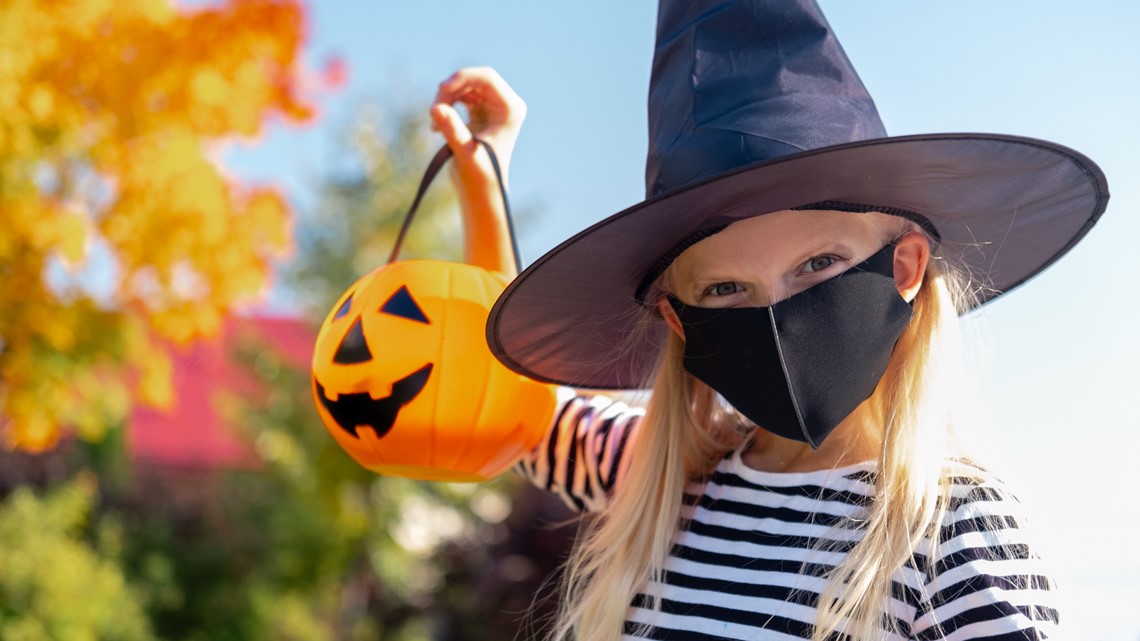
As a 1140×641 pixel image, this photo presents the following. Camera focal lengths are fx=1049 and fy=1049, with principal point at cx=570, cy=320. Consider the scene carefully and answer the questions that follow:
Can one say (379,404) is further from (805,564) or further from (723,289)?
(805,564)

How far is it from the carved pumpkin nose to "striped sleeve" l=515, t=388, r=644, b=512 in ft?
1.60

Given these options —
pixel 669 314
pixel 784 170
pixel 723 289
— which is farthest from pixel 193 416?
pixel 784 170

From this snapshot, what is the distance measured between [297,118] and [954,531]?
6176 millimetres

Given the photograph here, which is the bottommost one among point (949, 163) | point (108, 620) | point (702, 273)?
point (108, 620)

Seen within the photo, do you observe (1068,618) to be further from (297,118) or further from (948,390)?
(297,118)

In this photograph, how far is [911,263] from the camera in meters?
1.88

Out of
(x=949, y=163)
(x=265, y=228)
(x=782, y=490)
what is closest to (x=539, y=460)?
(x=782, y=490)

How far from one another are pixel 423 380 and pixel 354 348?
0.17 m

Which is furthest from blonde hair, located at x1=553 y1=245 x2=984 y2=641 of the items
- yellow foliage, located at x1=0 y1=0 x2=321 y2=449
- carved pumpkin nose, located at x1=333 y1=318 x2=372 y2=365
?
yellow foliage, located at x1=0 y1=0 x2=321 y2=449

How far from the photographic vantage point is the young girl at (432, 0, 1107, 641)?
1.63 metres

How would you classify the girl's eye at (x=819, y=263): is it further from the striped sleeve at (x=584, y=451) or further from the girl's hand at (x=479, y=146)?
the girl's hand at (x=479, y=146)

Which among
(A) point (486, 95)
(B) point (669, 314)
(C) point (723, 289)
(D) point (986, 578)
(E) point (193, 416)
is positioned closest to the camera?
(D) point (986, 578)

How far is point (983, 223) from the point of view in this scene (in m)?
1.89

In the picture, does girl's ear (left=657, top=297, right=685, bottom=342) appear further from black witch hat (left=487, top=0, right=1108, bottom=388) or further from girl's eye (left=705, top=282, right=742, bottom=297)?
girl's eye (left=705, top=282, right=742, bottom=297)
